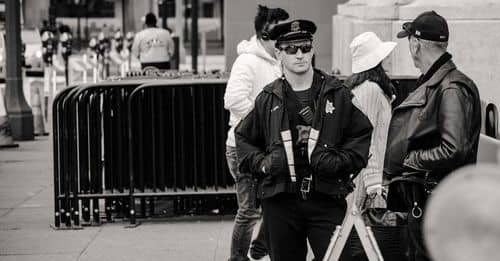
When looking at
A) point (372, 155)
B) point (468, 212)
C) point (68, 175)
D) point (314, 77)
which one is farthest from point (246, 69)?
point (468, 212)

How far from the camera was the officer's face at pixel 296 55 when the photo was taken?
19.7ft

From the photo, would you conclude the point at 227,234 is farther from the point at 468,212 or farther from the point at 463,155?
the point at 468,212

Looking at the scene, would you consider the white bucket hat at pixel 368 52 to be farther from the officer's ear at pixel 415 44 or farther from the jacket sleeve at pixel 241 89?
the officer's ear at pixel 415 44

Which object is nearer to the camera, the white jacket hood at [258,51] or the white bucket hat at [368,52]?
the white bucket hat at [368,52]

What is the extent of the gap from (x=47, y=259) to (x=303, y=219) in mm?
3533

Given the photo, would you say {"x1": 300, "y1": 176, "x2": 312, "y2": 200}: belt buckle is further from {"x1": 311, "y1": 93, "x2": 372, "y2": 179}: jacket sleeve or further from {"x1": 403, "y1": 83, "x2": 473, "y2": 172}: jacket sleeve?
{"x1": 403, "y1": 83, "x2": 473, "y2": 172}: jacket sleeve

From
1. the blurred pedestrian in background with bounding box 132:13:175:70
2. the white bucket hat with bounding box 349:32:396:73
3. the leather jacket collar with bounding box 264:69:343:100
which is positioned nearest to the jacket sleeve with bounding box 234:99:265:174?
the leather jacket collar with bounding box 264:69:343:100

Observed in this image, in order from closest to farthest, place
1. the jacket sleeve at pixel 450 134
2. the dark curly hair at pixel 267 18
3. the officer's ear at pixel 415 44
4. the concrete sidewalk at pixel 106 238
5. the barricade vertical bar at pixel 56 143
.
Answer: the jacket sleeve at pixel 450 134
the officer's ear at pixel 415 44
the dark curly hair at pixel 267 18
the concrete sidewalk at pixel 106 238
the barricade vertical bar at pixel 56 143

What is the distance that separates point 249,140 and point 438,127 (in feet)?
3.49

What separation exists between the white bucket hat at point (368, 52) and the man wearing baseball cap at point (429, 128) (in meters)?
1.31

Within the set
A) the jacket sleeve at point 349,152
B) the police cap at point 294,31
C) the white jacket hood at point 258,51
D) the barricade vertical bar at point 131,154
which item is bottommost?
the barricade vertical bar at point 131,154

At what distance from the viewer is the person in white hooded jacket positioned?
800cm

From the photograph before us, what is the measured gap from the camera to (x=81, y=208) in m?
10.4

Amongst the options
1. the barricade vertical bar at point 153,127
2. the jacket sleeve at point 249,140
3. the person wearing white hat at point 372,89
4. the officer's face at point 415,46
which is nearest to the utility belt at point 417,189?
the officer's face at point 415,46
